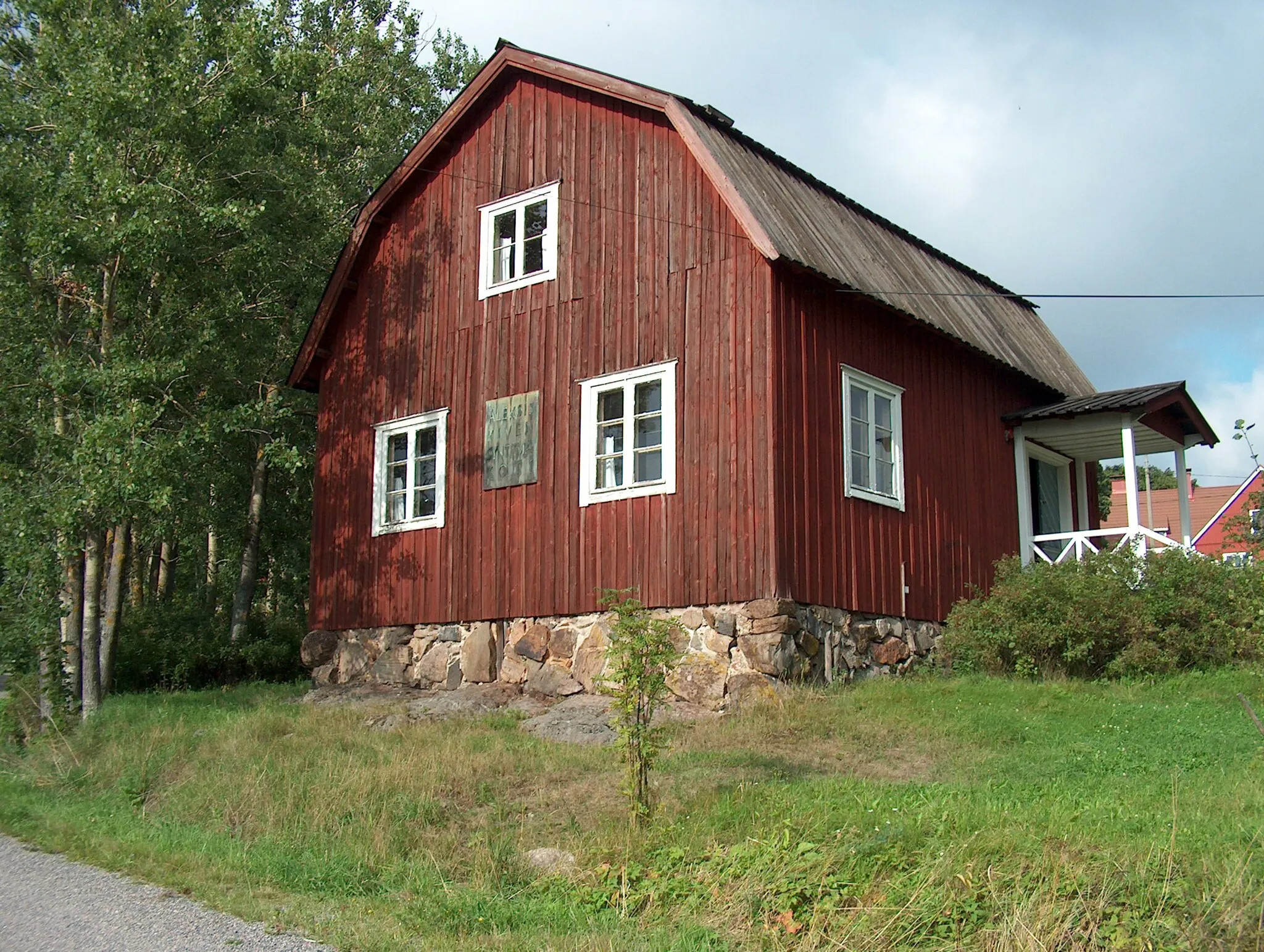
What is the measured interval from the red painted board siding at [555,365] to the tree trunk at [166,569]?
13276mm

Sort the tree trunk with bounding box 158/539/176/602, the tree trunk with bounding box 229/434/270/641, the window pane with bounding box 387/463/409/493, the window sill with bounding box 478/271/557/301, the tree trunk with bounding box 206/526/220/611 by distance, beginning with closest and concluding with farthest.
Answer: the window sill with bounding box 478/271/557/301, the window pane with bounding box 387/463/409/493, the tree trunk with bounding box 229/434/270/641, the tree trunk with bounding box 206/526/220/611, the tree trunk with bounding box 158/539/176/602

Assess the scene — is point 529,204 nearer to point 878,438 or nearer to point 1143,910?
point 878,438

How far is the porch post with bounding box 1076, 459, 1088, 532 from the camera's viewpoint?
800 inches

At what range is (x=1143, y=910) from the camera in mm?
6238

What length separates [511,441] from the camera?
15.5 meters

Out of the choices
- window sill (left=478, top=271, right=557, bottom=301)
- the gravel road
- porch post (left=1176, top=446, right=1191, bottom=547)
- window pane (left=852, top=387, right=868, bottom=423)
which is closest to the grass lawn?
the gravel road

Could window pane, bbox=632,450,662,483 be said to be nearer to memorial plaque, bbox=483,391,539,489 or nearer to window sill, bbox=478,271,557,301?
memorial plaque, bbox=483,391,539,489

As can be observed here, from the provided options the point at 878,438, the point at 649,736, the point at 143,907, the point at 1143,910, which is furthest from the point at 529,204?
the point at 1143,910

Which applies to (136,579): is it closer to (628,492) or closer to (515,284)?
(515,284)

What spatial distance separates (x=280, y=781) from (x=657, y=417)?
6054 millimetres

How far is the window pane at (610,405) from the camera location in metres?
14.7

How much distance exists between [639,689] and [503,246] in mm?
9006

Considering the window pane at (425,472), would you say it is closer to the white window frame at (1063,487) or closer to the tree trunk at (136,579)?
the white window frame at (1063,487)

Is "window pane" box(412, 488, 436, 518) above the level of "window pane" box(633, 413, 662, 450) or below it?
below
